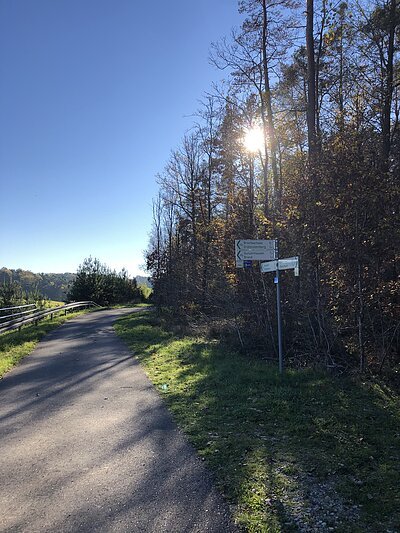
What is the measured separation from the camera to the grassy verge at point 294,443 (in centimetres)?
359

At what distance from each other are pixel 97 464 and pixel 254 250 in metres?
5.64

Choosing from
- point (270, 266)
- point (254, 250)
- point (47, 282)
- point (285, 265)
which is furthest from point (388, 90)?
point (47, 282)

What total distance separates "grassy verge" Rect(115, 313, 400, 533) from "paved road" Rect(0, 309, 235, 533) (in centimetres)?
29

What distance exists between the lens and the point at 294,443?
518 cm

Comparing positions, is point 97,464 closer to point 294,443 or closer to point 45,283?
point 294,443

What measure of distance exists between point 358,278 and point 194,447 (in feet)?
15.4

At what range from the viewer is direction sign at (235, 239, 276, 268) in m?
9.12

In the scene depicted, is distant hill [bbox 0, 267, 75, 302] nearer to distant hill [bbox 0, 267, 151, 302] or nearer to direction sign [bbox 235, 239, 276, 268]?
distant hill [bbox 0, 267, 151, 302]

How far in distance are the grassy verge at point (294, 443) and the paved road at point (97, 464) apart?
11.5 inches

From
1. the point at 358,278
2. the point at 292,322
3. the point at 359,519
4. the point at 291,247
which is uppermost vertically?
the point at 291,247

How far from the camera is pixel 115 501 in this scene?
3.84 metres

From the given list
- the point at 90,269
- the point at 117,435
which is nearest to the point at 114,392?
the point at 117,435

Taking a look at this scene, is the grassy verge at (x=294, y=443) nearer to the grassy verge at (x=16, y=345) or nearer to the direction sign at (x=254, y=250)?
the direction sign at (x=254, y=250)

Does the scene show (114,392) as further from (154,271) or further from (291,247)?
(154,271)
